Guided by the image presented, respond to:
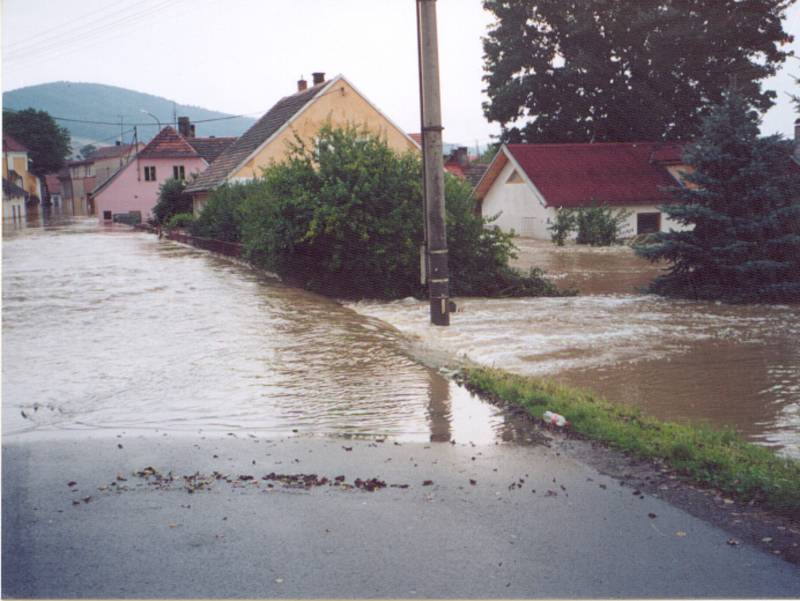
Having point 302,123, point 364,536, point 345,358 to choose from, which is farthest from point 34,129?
point 302,123

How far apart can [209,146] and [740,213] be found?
50.9 meters

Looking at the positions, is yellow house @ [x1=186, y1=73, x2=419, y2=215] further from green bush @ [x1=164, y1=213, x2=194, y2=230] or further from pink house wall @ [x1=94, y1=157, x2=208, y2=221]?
pink house wall @ [x1=94, y1=157, x2=208, y2=221]

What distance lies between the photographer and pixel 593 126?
162ft

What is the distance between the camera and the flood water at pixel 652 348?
9539 millimetres

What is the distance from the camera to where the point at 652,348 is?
13008 mm

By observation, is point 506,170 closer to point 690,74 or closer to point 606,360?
point 690,74

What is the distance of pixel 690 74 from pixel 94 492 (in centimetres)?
4259

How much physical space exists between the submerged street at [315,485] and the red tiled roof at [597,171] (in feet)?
89.4

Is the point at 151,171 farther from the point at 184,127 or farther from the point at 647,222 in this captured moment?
the point at 647,222

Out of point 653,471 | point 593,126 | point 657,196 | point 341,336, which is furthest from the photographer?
point 593,126

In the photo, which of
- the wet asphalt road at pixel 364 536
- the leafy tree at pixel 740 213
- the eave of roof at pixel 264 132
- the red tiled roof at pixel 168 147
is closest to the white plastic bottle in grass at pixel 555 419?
the wet asphalt road at pixel 364 536

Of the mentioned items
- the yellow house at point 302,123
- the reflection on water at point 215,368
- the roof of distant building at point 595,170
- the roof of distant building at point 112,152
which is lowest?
the reflection on water at point 215,368

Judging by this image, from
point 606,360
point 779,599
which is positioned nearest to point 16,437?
point 779,599

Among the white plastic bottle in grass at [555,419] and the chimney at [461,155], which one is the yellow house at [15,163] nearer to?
the white plastic bottle in grass at [555,419]
